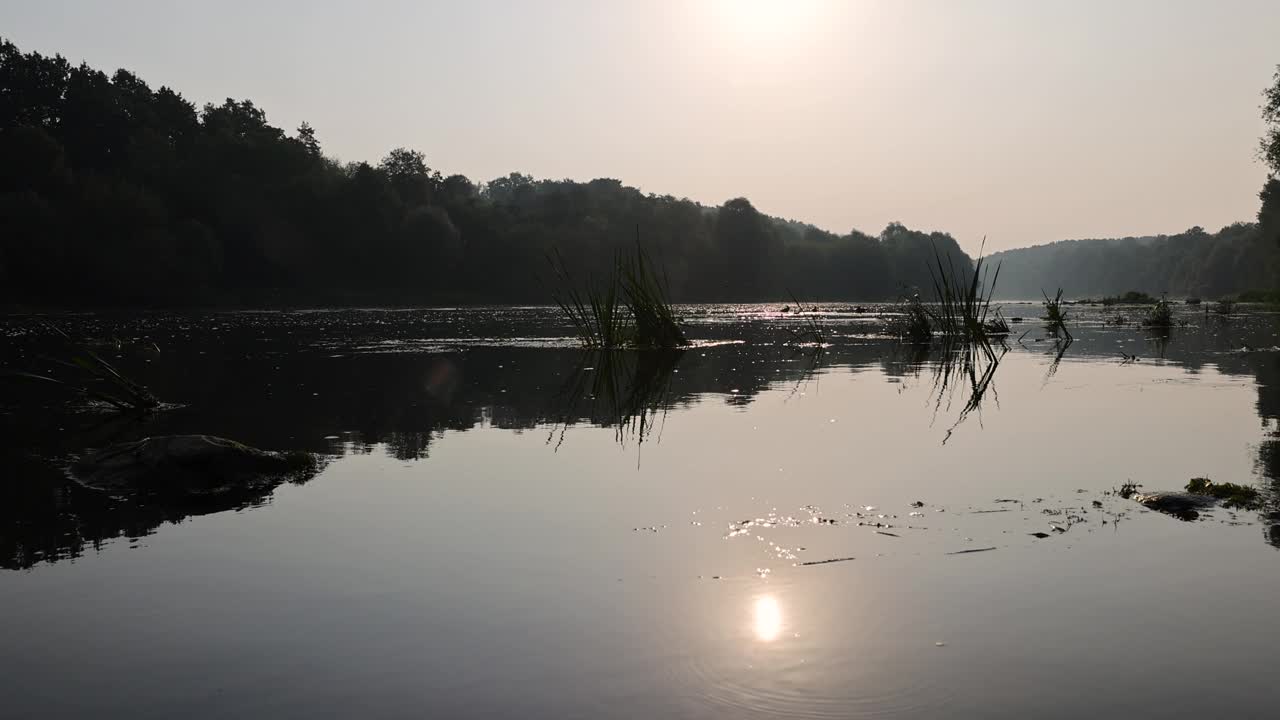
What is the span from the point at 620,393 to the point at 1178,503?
9429 mm

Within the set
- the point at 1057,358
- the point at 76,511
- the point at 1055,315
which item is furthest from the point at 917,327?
the point at 76,511

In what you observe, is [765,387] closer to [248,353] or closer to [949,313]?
[949,313]

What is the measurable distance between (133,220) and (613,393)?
65.7 metres

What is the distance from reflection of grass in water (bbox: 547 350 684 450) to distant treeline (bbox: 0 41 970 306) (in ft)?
111

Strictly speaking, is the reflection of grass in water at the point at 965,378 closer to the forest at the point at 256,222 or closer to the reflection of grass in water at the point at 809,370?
the reflection of grass in water at the point at 809,370

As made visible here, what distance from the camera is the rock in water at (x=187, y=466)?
8766 mm

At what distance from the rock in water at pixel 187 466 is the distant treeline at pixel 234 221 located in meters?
46.7

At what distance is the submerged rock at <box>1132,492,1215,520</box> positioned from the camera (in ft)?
23.7

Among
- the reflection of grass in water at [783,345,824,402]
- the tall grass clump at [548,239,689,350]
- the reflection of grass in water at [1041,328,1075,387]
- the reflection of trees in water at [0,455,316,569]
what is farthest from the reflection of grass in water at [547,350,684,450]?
the reflection of grass in water at [1041,328,1075,387]

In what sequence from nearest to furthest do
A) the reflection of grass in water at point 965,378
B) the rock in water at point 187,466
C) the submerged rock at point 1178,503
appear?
the submerged rock at point 1178,503, the rock in water at point 187,466, the reflection of grass in water at point 965,378

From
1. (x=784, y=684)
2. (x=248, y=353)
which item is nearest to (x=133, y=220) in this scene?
(x=248, y=353)

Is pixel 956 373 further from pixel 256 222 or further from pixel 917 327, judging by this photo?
pixel 256 222

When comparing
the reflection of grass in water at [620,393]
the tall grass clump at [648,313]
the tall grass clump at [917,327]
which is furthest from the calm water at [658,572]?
the tall grass clump at [917,327]

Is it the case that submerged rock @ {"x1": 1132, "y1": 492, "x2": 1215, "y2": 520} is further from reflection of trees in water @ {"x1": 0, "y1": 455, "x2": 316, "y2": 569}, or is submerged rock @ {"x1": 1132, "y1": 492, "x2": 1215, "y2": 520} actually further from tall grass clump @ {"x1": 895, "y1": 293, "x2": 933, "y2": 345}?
tall grass clump @ {"x1": 895, "y1": 293, "x2": 933, "y2": 345}
